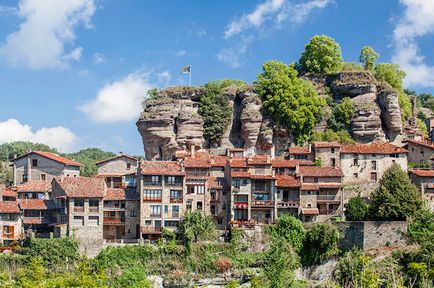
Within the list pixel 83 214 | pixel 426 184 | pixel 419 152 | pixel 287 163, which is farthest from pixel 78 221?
pixel 419 152

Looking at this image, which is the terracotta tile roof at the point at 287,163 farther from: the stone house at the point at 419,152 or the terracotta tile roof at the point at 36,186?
the terracotta tile roof at the point at 36,186

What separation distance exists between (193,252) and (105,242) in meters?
8.59

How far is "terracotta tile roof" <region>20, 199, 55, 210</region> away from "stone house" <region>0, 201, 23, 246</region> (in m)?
1.22

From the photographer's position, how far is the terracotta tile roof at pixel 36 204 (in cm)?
6806

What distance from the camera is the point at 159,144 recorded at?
77125 mm

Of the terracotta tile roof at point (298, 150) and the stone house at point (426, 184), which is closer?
the stone house at point (426, 184)

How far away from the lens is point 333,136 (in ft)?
257

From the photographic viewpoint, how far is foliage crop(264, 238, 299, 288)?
55156 mm

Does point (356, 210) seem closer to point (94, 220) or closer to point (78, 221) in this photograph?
point (94, 220)

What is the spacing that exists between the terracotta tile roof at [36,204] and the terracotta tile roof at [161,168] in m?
10.9

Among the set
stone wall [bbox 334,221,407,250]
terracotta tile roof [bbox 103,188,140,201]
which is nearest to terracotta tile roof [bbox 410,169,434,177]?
stone wall [bbox 334,221,407,250]

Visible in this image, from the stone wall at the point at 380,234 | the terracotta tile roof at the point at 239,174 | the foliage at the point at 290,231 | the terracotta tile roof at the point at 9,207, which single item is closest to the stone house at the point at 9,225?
the terracotta tile roof at the point at 9,207

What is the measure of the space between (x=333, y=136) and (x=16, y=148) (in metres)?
73.2

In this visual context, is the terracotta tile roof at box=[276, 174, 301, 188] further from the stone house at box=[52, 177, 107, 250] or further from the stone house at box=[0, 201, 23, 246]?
the stone house at box=[0, 201, 23, 246]
